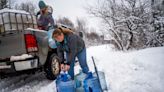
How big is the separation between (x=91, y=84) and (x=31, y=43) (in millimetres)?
2284

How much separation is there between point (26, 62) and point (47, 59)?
1049 mm

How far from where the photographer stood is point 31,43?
234 inches

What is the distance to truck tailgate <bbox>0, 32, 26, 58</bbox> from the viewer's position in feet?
18.9

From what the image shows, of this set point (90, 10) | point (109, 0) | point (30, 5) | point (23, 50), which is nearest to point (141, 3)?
point (109, 0)

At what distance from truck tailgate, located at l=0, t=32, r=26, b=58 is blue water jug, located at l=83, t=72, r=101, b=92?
2.12 meters

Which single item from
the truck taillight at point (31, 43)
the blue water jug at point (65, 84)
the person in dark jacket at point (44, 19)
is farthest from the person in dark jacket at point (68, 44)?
the person in dark jacket at point (44, 19)

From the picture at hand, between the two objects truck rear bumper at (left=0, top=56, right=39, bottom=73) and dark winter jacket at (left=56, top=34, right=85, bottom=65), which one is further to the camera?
truck rear bumper at (left=0, top=56, right=39, bottom=73)

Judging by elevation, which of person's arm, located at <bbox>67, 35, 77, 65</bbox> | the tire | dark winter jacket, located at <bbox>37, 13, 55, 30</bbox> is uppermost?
dark winter jacket, located at <bbox>37, 13, 55, 30</bbox>

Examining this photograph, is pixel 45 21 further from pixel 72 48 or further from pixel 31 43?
pixel 72 48

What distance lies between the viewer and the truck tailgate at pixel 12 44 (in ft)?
18.9

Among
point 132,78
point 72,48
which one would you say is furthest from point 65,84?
point 132,78

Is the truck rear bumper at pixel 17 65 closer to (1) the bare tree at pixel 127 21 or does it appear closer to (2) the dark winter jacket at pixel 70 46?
(2) the dark winter jacket at pixel 70 46

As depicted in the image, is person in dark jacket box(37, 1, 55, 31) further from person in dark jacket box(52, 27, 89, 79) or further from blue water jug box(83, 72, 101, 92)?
blue water jug box(83, 72, 101, 92)

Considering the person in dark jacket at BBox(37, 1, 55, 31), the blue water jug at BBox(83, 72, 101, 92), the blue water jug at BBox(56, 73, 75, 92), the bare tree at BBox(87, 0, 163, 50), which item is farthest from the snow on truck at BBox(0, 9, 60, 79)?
the bare tree at BBox(87, 0, 163, 50)
